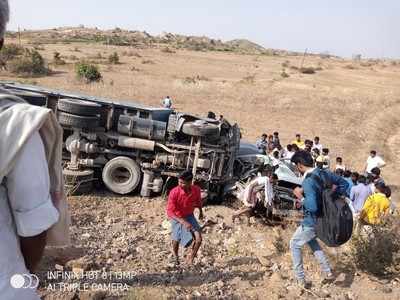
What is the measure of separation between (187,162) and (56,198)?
7.70 m

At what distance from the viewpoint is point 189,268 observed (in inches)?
263

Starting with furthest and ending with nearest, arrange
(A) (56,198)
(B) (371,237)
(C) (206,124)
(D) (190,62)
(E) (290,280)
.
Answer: (D) (190,62) < (C) (206,124) < (B) (371,237) < (E) (290,280) < (A) (56,198)

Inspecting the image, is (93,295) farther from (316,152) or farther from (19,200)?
(316,152)

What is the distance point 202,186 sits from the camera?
9.65 metres

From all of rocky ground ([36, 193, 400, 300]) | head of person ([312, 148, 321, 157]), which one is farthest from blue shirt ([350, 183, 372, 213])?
head of person ([312, 148, 321, 157])

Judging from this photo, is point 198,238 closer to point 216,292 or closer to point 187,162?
point 216,292

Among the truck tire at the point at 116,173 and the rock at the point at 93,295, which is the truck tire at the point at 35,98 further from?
the rock at the point at 93,295

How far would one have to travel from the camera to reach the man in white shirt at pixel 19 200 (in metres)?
1.56

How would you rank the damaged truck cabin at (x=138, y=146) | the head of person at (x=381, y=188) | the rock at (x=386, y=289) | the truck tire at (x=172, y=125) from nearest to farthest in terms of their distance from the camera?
1. the rock at (x=386, y=289)
2. the head of person at (x=381, y=188)
3. the damaged truck cabin at (x=138, y=146)
4. the truck tire at (x=172, y=125)

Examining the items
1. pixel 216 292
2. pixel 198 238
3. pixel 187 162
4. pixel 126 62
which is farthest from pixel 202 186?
pixel 126 62

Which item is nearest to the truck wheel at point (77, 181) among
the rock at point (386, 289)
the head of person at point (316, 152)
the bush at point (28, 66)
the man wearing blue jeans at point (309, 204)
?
the man wearing blue jeans at point (309, 204)

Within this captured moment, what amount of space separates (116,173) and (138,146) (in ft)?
2.30

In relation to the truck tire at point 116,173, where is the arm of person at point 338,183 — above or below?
above

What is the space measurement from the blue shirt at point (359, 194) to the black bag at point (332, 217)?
364 centimetres
